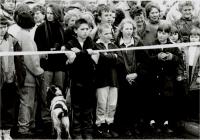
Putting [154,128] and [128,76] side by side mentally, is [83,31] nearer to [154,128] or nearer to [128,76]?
[128,76]

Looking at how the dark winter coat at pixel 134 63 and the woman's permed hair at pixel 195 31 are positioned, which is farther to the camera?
the woman's permed hair at pixel 195 31

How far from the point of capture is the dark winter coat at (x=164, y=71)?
548cm

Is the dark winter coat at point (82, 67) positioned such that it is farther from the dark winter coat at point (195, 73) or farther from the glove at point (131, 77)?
the dark winter coat at point (195, 73)

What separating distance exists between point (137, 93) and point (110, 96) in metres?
0.40

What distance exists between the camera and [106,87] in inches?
206

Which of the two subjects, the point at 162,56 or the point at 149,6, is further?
the point at 149,6

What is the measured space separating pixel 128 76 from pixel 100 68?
397 millimetres

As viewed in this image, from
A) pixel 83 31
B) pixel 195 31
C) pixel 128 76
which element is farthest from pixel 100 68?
pixel 195 31

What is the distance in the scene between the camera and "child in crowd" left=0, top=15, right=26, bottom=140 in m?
4.98

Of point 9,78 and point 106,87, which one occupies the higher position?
point 9,78

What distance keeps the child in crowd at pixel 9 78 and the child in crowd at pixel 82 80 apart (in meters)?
0.61

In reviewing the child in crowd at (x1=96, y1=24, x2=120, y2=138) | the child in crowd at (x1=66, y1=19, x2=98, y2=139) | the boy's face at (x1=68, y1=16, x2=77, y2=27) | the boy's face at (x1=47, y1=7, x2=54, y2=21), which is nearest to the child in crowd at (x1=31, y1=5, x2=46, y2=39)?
the boy's face at (x1=47, y1=7, x2=54, y2=21)

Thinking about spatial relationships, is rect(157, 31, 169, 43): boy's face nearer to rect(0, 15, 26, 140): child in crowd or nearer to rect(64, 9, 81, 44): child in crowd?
rect(64, 9, 81, 44): child in crowd

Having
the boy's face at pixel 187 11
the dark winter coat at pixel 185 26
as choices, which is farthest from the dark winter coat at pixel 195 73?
the boy's face at pixel 187 11
